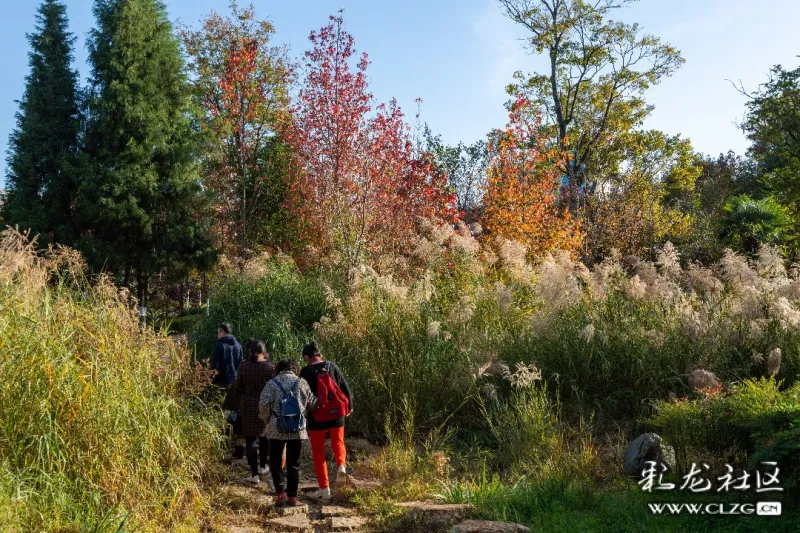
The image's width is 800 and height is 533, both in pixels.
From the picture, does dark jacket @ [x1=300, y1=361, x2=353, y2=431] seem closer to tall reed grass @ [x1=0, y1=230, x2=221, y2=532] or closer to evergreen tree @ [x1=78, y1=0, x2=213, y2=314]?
tall reed grass @ [x1=0, y1=230, x2=221, y2=532]

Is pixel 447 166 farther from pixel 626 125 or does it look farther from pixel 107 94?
pixel 107 94

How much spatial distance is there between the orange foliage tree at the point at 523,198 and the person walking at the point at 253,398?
7856mm

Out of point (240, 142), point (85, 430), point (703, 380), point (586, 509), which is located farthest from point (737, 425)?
point (240, 142)

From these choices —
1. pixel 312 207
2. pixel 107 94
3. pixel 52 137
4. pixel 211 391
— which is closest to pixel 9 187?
pixel 52 137

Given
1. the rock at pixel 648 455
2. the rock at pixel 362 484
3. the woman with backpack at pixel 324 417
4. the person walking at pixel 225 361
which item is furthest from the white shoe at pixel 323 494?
the rock at pixel 648 455

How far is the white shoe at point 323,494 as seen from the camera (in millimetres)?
6062

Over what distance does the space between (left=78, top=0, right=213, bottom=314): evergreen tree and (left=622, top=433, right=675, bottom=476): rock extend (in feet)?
49.8

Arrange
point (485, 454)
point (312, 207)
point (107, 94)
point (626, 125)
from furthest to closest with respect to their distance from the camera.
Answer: point (626, 125)
point (107, 94)
point (312, 207)
point (485, 454)

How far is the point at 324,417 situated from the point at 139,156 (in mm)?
14667

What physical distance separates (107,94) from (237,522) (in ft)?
52.8

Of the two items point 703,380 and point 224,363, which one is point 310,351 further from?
point 703,380

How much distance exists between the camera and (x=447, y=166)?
20.8m

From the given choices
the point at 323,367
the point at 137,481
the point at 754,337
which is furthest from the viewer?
the point at 754,337

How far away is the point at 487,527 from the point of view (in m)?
4.61
